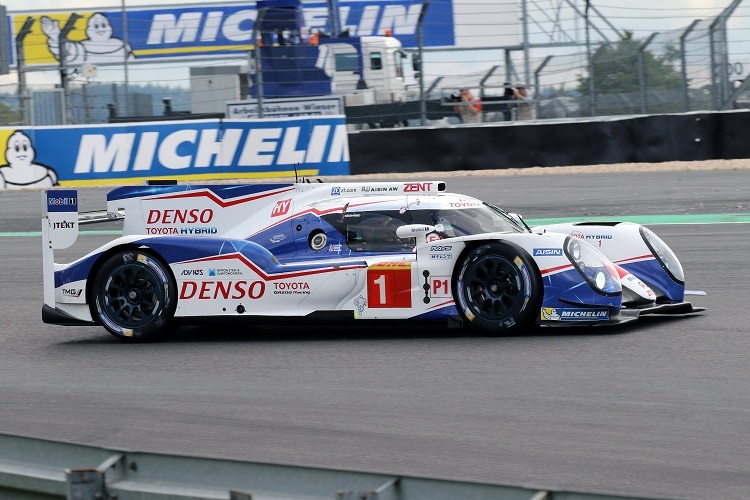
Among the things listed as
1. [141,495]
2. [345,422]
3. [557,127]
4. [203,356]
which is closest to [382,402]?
[345,422]

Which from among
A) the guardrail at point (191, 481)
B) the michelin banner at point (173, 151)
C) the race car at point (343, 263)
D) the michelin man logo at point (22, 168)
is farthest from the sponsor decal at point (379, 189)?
the michelin man logo at point (22, 168)

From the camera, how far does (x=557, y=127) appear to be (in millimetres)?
18188

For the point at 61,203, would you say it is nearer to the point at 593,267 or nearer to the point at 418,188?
the point at 418,188

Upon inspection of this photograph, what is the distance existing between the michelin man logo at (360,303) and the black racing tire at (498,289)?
2.03 ft

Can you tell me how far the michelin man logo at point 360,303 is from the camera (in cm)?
764

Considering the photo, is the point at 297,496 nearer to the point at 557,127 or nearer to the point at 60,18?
the point at 557,127

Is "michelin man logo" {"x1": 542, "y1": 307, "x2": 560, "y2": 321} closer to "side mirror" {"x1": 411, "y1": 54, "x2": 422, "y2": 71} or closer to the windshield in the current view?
the windshield

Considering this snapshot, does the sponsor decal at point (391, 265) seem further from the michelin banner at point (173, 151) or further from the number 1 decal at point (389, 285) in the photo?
the michelin banner at point (173, 151)

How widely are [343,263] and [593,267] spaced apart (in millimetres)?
1662

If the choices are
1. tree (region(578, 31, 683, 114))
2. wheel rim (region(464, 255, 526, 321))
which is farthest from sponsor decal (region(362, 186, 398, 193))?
tree (region(578, 31, 683, 114))

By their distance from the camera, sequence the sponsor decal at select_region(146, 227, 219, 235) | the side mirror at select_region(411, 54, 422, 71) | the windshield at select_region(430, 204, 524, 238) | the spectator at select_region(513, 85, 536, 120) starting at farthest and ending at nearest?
the side mirror at select_region(411, 54, 422, 71)
the spectator at select_region(513, 85, 536, 120)
the sponsor decal at select_region(146, 227, 219, 235)
the windshield at select_region(430, 204, 524, 238)

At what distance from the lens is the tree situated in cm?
1831

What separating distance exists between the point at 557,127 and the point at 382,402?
12875 millimetres

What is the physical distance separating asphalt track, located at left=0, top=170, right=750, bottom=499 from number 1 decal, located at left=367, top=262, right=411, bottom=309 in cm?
28
